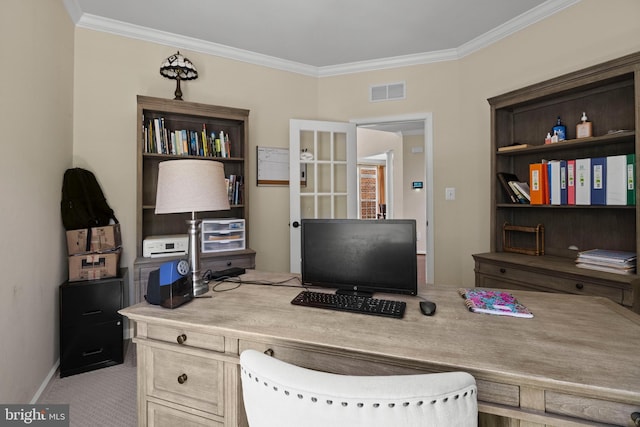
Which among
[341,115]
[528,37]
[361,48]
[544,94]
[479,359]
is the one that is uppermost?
[361,48]

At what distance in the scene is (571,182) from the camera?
2164mm

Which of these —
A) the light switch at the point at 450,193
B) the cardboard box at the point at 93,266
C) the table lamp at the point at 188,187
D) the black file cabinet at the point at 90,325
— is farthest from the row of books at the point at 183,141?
the light switch at the point at 450,193

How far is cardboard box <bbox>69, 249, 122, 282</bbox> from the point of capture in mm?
2285

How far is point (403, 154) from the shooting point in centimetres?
705

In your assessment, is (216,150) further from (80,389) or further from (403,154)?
(403,154)

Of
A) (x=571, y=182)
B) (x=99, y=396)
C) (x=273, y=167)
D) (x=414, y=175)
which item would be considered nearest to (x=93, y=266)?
(x=99, y=396)

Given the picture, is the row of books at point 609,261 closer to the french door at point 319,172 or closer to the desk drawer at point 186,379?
the french door at point 319,172

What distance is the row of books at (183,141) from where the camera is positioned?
268cm

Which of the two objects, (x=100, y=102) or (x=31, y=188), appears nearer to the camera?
(x=31, y=188)

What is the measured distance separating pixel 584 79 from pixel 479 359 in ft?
7.15

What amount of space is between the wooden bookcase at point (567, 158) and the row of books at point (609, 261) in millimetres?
76

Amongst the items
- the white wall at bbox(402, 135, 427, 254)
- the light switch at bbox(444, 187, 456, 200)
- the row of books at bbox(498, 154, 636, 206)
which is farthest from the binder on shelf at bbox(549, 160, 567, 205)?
the white wall at bbox(402, 135, 427, 254)

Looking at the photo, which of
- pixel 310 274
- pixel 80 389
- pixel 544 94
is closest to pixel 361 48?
pixel 544 94

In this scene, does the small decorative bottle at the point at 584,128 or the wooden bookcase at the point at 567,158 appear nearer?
the wooden bookcase at the point at 567,158
